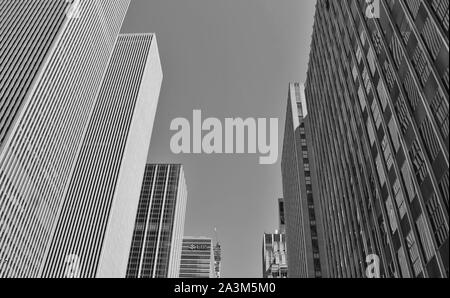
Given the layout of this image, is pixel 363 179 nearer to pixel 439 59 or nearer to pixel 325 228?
pixel 439 59

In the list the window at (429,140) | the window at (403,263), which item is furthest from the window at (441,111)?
the window at (403,263)

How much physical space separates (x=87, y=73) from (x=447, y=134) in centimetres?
10303

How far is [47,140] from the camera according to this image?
94938 mm

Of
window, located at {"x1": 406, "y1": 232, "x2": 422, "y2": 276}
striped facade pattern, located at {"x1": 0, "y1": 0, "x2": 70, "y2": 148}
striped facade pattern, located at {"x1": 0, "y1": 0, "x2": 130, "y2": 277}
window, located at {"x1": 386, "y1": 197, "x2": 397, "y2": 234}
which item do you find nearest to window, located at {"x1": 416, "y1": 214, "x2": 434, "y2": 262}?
window, located at {"x1": 406, "y1": 232, "x2": 422, "y2": 276}

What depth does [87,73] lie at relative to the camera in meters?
115

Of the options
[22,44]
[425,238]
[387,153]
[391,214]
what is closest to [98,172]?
[22,44]

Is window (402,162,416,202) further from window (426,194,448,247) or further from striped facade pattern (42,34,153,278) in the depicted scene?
striped facade pattern (42,34,153,278)

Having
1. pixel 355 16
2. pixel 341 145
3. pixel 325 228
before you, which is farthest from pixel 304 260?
pixel 355 16

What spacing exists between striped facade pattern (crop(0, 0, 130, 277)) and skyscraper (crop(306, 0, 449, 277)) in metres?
60.2

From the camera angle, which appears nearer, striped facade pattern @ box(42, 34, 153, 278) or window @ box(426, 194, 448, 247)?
window @ box(426, 194, 448, 247)

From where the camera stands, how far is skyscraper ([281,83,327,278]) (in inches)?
3590

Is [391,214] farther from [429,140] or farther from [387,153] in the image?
[429,140]

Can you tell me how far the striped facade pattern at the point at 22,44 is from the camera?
8431cm

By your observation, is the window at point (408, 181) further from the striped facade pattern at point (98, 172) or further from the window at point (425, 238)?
the striped facade pattern at point (98, 172)
